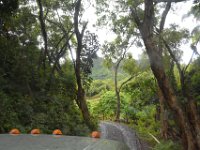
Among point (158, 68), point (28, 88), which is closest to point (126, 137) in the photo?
point (28, 88)

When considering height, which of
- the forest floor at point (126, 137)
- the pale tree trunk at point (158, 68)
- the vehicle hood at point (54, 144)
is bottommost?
the forest floor at point (126, 137)

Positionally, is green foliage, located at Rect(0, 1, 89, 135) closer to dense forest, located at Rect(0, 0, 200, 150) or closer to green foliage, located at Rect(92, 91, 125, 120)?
dense forest, located at Rect(0, 0, 200, 150)

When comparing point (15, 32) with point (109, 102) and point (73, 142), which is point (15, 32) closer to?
point (73, 142)

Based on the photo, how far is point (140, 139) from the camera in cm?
2347

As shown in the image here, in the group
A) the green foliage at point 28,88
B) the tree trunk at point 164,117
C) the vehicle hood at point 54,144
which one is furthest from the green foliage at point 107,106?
the vehicle hood at point 54,144

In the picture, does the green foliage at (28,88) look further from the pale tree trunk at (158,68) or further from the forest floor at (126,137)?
the pale tree trunk at (158,68)

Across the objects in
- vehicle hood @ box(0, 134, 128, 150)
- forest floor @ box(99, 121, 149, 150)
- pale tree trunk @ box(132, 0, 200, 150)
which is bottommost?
forest floor @ box(99, 121, 149, 150)

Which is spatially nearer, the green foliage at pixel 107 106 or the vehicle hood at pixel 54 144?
the vehicle hood at pixel 54 144

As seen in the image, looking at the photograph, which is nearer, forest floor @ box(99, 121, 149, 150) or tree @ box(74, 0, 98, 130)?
tree @ box(74, 0, 98, 130)

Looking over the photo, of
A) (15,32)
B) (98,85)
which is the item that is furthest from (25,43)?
(98,85)

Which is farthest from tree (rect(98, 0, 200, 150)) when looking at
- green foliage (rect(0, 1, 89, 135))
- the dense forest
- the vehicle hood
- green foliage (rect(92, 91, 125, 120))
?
green foliage (rect(92, 91, 125, 120))

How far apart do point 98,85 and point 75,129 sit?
1684 inches

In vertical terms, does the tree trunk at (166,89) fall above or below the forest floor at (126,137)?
above

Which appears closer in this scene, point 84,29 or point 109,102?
point 84,29
